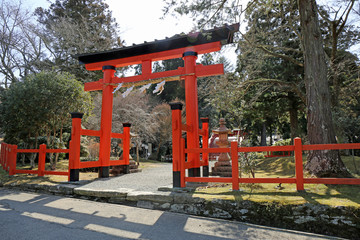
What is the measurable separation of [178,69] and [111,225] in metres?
4.53

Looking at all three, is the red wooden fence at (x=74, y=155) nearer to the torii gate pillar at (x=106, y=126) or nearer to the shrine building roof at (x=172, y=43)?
the torii gate pillar at (x=106, y=126)

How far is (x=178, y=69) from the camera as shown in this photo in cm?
665

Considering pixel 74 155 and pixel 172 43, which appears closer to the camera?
pixel 74 155

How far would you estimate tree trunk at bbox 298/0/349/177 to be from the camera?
16.9ft

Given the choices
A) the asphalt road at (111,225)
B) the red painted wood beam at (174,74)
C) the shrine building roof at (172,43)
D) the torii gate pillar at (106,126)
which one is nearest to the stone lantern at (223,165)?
the red painted wood beam at (174,74)

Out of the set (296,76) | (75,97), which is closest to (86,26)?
(75,97)

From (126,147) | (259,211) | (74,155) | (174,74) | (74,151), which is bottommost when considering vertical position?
(259,211)

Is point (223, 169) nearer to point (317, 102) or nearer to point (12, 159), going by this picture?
point (317, 102)

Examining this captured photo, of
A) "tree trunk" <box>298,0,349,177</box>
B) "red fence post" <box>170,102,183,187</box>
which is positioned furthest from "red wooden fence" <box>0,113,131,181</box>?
"tree trunk" <box>298,0,349,177</box>

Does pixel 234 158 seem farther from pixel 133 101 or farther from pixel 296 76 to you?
pixel 133 101

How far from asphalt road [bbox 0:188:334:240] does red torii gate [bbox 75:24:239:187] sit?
1.29 meters

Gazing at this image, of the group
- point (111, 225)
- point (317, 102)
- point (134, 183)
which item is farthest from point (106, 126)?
point (317, 102)

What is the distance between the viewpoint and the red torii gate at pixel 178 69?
6.12 meters

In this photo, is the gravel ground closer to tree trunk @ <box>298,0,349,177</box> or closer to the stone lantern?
the stone lantern
